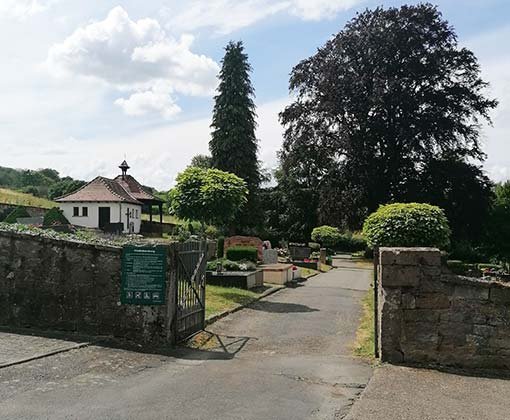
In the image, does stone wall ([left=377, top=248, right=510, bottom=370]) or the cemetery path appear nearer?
the cemetery path

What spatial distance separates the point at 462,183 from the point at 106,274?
33516 mm

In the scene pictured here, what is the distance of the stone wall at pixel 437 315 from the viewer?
8.53 m

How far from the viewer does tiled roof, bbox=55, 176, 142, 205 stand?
53919 mm

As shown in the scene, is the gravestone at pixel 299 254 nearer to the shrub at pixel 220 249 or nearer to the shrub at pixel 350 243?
the shrub at pixel 220 249

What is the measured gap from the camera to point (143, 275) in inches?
404

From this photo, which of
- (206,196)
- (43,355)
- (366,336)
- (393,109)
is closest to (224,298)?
(206,196)

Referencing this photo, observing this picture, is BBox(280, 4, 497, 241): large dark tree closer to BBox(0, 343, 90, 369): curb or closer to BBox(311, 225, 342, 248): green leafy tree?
BBox(311, 225, 342, 248): green leafy tree

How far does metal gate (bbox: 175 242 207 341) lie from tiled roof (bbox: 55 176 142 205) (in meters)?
42.6

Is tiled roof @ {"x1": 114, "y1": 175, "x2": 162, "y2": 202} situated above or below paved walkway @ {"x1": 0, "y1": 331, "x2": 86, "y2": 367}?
above

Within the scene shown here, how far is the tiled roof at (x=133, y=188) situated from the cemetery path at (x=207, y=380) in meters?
48.0

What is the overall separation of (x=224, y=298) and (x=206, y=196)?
3398mm

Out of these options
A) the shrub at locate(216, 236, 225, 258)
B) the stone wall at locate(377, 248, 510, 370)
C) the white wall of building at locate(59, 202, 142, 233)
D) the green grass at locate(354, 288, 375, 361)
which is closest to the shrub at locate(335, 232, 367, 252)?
the white wall of building at locate(59, 202, 142, 233)

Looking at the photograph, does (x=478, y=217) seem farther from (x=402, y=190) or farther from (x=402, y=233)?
(x=402, y=233)

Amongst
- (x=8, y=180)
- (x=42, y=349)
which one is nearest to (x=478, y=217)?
(x=42, y=349)
